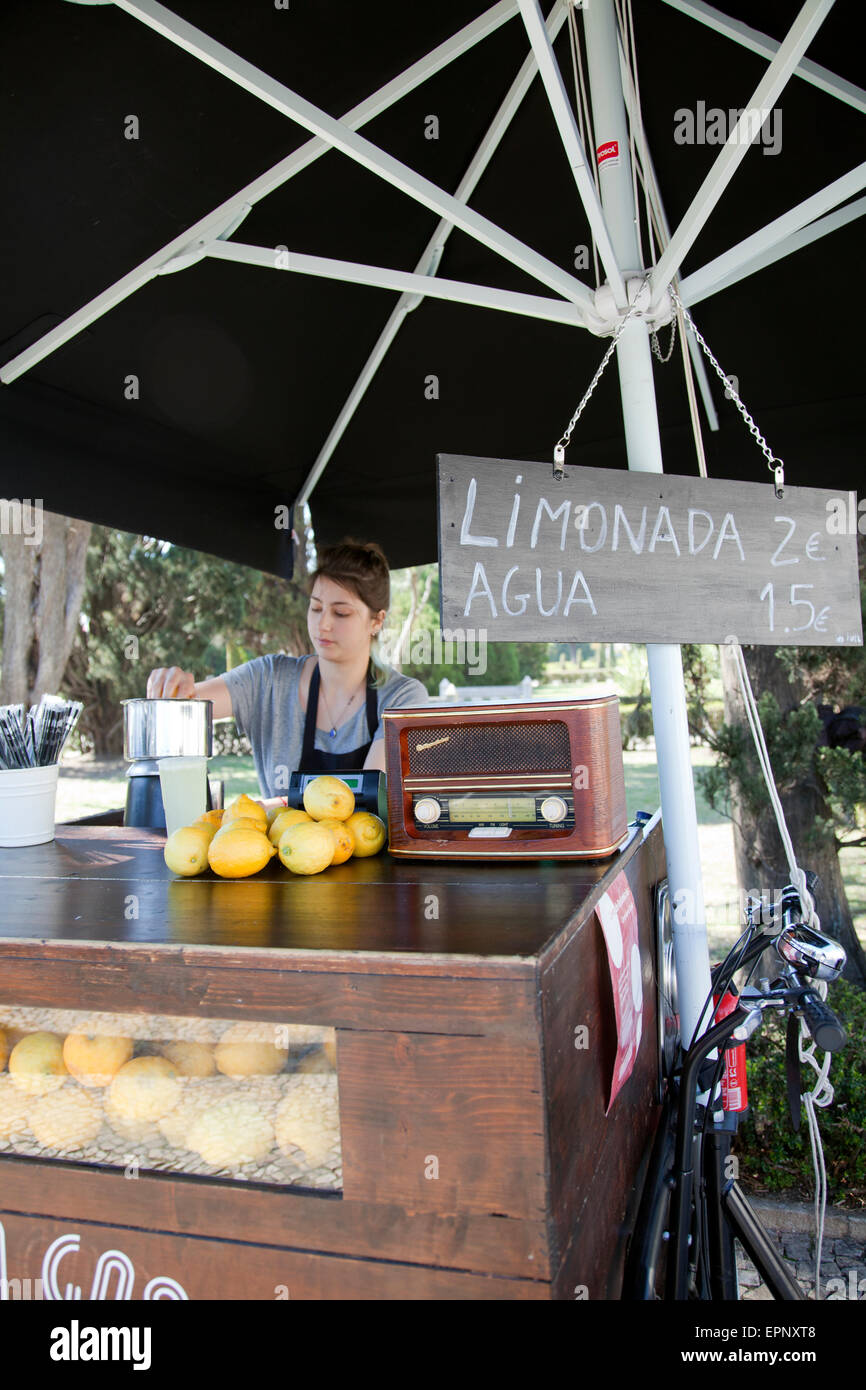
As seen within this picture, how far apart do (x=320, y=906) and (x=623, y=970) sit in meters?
0.46

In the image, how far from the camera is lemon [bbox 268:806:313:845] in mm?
1510

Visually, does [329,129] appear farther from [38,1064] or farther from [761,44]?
[38,1064]

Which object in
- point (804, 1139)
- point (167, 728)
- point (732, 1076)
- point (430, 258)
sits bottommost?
point (804, 1139)

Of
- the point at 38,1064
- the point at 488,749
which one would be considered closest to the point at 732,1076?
the point at 488,749

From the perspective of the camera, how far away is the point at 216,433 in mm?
2627

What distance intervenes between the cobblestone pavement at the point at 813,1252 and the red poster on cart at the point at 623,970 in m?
1.63

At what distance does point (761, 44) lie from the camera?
1832mm

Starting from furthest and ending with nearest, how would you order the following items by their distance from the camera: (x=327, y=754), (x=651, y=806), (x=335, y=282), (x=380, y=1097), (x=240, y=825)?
(x=651, y=806) → (x=327, y=754) → (x=335, y=282) → (x=240, y=825) → (x=380, y=1097)

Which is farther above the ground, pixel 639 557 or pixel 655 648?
pixel 639 557

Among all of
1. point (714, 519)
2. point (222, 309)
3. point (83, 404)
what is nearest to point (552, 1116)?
point (714, 519)

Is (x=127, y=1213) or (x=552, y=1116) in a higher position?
(x=552, y=1116)

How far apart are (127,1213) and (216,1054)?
8.6 inches

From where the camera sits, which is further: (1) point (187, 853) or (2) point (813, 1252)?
(2) point (813, 1252)
